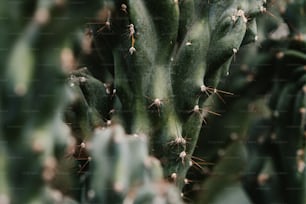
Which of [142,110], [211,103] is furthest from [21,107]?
[211,103]

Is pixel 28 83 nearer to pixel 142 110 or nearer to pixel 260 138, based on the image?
pixel 142 110

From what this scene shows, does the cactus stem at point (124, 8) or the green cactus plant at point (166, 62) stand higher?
the cactus stem at point (124, 8)

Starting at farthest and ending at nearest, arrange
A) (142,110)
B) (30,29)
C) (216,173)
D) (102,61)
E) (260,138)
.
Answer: (260,138), (216,173), (102,61), (142,110), (30,29)

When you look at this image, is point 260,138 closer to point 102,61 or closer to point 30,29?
point 102,61

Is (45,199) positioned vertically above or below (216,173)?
above

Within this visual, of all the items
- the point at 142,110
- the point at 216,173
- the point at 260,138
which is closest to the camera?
the point at 142,110

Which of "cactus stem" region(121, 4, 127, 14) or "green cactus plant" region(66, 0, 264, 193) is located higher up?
"cactus stem" region(121, 4, 127, 14)

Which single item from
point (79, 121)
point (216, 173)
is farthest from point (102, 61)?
point (216, 173)

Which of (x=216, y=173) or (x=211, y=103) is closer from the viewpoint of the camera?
(x=211, y=103)

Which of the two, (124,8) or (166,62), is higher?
(124,8)

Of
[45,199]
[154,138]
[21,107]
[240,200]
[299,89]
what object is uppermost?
[21,107]
